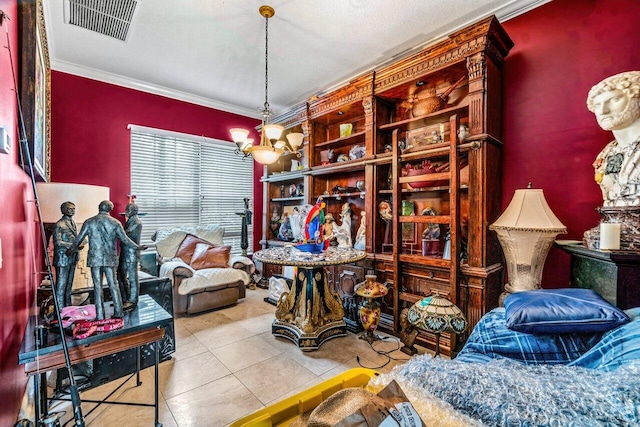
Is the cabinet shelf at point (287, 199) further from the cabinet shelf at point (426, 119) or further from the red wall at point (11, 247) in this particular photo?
the red wall at point (11, 247)

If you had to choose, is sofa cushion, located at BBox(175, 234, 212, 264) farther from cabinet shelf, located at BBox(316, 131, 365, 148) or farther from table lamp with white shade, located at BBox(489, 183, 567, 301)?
table lamp with white shade, located at BBox(489, 183, 567, 301)

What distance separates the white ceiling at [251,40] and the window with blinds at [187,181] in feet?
2.51

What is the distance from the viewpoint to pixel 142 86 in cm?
401

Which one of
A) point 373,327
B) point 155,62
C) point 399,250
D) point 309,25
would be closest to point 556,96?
point 399,250

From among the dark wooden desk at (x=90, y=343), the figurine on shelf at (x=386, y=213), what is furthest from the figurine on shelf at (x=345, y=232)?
the dark wooden desk at (x=90, y=343)

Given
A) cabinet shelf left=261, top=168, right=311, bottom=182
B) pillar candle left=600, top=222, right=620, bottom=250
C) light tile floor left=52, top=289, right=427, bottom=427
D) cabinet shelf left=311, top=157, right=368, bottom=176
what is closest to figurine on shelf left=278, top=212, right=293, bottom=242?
cabinet shelf left=261, top=168, right=311, bottom=182

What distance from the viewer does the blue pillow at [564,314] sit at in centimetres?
117

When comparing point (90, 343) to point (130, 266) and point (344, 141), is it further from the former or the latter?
point (344, 141)

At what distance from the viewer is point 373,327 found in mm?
2709

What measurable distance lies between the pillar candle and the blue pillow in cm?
39

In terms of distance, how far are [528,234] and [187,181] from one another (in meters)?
4.46

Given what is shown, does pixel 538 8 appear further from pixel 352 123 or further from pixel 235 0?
pixel 235 0

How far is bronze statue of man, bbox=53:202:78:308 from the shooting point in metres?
1.39

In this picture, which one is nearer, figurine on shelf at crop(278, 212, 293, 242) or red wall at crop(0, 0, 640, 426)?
red wall at crop(0, 0, 640, 426)
